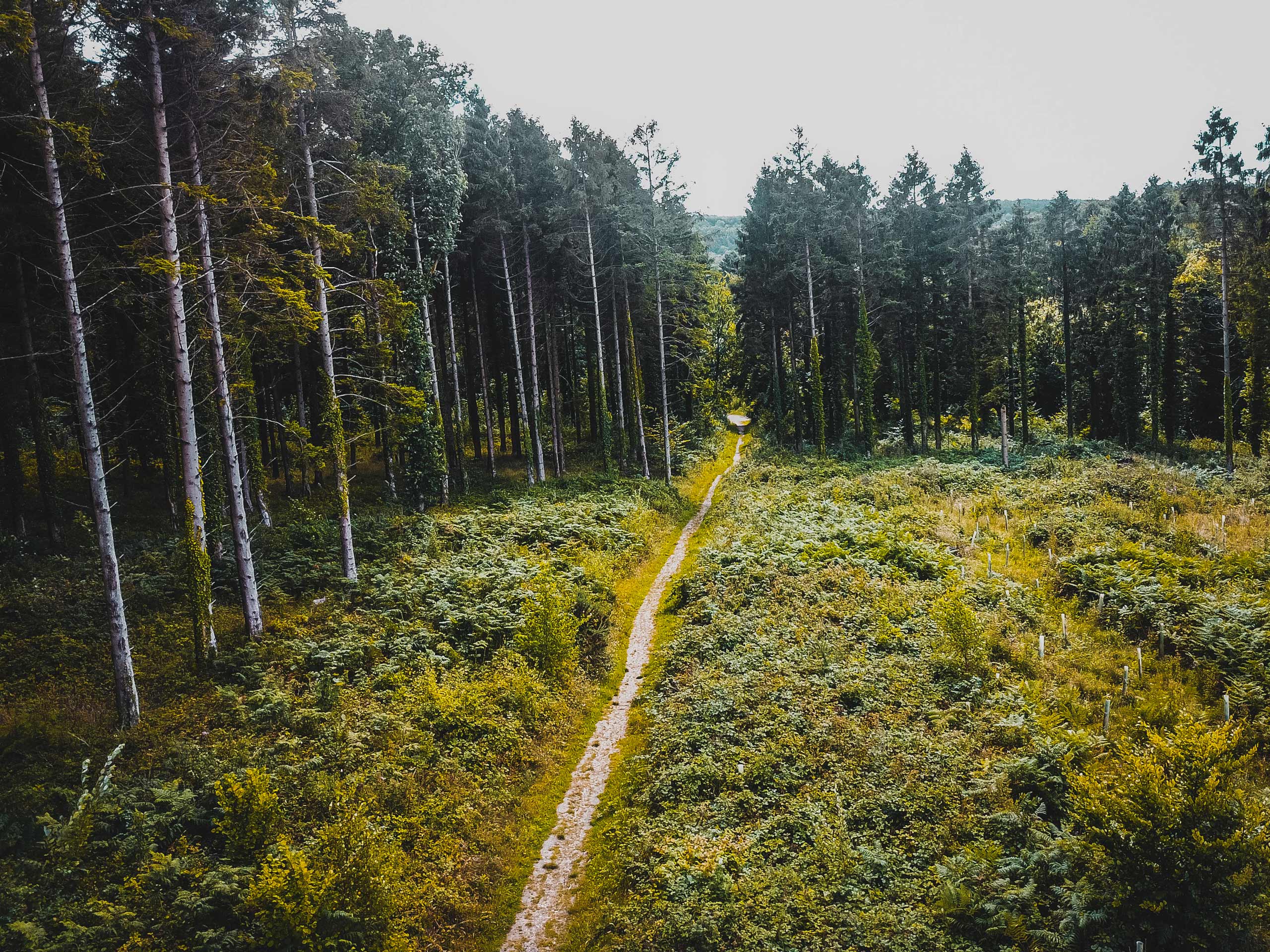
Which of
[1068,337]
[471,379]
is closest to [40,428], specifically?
[471,379]

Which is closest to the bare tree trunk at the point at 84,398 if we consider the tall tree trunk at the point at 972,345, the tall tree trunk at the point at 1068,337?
the tall tree trunk at the point at 972,345

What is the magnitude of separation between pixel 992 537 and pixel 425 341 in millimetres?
22911

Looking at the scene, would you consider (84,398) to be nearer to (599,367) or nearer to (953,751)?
(953,751)

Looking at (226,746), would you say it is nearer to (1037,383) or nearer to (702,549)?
(702,549)

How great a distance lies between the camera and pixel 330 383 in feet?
59.1

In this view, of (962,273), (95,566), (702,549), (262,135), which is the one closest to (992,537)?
(702,549)

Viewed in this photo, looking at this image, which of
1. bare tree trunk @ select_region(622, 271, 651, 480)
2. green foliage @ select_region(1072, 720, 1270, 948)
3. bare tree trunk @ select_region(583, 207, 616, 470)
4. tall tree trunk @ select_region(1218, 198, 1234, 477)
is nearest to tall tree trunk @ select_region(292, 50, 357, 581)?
green foliage @ select_region(1072, 720, 1270, 948)

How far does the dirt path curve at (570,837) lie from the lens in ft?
31.1

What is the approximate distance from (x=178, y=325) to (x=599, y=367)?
84.4ft

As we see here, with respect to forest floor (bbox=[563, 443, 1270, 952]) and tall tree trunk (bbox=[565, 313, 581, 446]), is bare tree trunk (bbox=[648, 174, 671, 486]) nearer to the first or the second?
tall tree trunk (bbox=[565, 313, 581, 446])

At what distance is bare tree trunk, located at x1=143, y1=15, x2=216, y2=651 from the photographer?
12.7 m

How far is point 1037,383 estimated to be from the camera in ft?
208

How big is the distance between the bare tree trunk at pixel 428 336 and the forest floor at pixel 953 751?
12.1 metres

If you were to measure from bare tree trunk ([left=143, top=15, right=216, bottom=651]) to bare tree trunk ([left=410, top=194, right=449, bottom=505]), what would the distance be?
44.1ft
